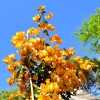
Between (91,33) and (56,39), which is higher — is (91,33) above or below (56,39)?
above

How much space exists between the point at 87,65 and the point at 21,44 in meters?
0.88

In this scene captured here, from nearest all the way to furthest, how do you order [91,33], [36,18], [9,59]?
1. [9,59]
2. [36,18]
3. [91,33]

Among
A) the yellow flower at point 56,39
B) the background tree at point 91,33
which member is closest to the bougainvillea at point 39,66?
the yellow flower at point 56,39

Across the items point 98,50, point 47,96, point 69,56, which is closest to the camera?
point 47,96

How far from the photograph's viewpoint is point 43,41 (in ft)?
11.8

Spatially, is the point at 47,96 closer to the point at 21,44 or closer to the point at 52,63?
the point at 52,63

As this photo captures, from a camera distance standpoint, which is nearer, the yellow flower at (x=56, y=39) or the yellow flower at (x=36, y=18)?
the yellow flower at (x=56, y=39)

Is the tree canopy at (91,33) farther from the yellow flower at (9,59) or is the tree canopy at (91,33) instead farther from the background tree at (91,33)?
the yellow flower at (9,59)

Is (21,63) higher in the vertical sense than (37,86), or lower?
higher

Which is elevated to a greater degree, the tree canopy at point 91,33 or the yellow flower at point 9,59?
the tree canopy at point 91,33

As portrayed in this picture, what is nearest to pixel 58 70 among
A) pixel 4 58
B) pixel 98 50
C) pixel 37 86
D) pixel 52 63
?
pixel 52 63

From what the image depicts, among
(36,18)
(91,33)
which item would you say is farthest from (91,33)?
(36,18)

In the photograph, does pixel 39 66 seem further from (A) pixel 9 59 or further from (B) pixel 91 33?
(B) pixel 91 33

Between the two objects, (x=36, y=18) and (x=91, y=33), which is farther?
(x=91, y=33)
